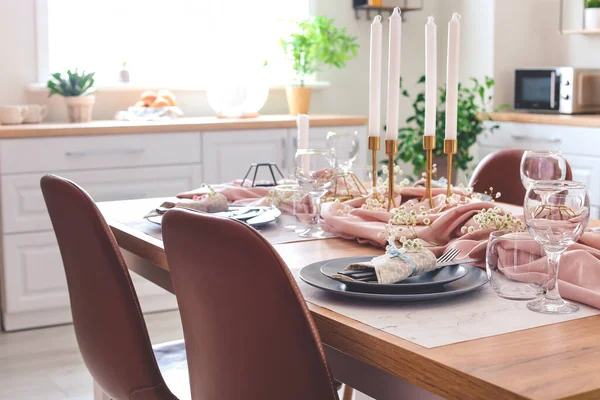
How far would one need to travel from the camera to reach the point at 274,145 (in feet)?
13.6

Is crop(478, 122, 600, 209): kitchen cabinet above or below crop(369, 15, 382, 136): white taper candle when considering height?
below

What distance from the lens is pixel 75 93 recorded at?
3957 mm

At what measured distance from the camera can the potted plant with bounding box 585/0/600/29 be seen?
14.7ft

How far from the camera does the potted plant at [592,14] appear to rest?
176 inches

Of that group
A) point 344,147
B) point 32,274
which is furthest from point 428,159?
point 32,274

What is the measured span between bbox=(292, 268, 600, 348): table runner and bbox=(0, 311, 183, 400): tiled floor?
6.16 ft

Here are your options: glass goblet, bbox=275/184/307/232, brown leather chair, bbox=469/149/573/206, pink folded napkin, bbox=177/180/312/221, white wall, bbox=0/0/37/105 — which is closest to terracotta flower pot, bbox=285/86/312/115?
white wall, bbox=0/0/37/105

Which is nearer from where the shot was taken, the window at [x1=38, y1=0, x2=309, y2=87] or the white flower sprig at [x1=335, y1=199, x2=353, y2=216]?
the white flower sprig at [x1=335, y1=199, x2=353, y2=216]

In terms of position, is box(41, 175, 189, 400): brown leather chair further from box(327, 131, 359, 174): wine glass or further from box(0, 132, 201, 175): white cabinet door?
box(0, 132, 201, 175): white cabinet door

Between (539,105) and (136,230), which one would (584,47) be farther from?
(136,230)

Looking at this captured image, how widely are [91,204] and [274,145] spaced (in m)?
2.64

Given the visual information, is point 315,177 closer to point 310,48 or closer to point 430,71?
point 430,71

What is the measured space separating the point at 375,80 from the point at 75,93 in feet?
7.91

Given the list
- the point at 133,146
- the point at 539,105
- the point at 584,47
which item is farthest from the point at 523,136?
the point at 133,146
